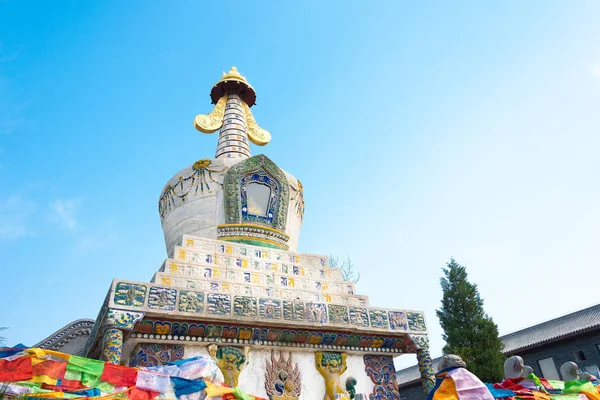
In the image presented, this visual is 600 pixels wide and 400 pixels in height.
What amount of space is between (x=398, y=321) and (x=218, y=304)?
152 inches

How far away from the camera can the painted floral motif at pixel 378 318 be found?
968 cm

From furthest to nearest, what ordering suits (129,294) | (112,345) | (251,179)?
(251,179) → (129,294) → (112,345)

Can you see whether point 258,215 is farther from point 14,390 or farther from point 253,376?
point 14,390

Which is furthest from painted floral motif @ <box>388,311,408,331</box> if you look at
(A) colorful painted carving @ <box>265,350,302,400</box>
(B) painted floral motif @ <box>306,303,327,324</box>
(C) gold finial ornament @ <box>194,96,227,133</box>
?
(C) gold finial ornament @ <box>194,96,227,133</box>

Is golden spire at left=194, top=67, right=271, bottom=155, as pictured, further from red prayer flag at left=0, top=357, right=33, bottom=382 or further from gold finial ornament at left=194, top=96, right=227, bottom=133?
red prayer flag at left=0, top=357, right=33, bottom=382

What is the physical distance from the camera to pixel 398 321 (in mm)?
10008

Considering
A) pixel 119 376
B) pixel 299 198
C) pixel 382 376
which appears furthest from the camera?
pixel 299 198

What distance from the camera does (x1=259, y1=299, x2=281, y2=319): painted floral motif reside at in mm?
8648

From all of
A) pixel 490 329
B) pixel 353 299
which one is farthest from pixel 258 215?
pixel 490 329

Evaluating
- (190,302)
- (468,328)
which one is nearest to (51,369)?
(190,302)

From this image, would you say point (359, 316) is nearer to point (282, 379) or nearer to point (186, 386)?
point (282, 379)

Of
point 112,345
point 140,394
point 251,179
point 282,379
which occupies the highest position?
point 251,179

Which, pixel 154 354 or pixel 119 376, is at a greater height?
pixel 154 354

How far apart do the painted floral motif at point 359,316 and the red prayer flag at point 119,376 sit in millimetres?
4844
